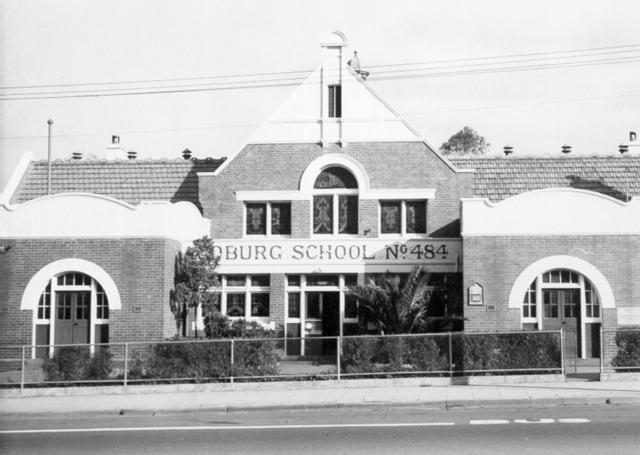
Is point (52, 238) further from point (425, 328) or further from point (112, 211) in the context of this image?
point (425, 328)

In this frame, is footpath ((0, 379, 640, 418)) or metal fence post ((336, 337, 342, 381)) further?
metal fence post ((336, 337, 342, 381))

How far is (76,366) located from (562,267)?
1337 cm

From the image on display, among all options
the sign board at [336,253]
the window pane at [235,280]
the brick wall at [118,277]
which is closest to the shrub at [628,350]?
the sign board at [336,253]

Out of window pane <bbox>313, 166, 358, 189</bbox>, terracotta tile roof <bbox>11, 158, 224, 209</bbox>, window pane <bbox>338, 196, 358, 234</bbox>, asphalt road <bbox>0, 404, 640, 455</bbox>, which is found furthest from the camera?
terracotta tile roof <bbox>11, 158, 224, 209</bbox>

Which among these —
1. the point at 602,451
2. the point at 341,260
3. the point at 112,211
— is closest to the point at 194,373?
the point at 112,211

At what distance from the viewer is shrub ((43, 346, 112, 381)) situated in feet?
69.5

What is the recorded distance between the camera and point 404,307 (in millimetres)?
26281

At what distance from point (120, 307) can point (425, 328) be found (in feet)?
27.8

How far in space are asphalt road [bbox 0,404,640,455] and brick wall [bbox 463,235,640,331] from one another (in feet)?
28.5

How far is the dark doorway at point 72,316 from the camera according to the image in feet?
88.0

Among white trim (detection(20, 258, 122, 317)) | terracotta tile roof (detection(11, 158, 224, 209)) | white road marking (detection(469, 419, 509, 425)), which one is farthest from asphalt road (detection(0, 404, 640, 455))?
terracotta tile roof (detection(11, 158, 224, 209))

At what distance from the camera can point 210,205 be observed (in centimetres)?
2992

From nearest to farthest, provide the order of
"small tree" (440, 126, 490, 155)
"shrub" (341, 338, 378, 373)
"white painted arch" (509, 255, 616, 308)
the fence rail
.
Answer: the fence rail
"shrub" (341, 338, 378, 373)
"white painted arch" (509, 255, 616, 308)
"small tree" (440, 126, 490, 155)

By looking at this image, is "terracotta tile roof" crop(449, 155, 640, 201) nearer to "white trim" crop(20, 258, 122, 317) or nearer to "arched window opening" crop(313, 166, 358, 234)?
"arched window opening" crop(313, 166, 358, 234)
